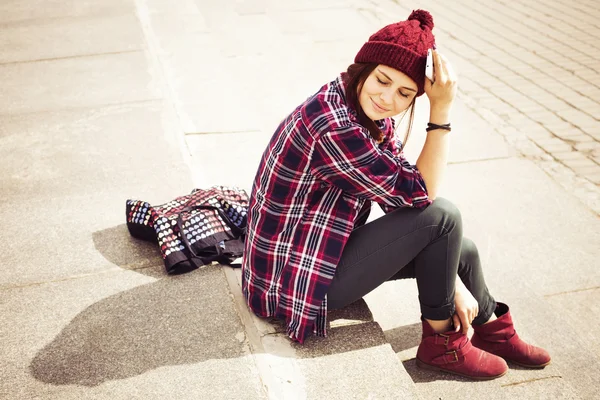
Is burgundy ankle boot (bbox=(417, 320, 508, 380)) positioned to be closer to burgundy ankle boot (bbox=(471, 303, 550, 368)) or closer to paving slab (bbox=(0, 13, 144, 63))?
burgundy ankle boot (bbox=(471, 303, 550, 368))

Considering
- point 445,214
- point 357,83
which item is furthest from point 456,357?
point 357,83

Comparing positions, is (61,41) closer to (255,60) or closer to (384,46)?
(255,60)

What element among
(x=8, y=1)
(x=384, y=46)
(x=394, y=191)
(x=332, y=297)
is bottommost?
(x=8, y=1)

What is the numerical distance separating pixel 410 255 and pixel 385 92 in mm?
661

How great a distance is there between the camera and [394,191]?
238 centimetres

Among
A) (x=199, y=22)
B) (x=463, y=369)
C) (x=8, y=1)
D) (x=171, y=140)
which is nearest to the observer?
(x=463, y=369)

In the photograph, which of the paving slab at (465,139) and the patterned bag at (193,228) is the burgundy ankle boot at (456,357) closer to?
the patterned bag at (193,228)

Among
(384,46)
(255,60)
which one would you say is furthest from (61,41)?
(384,46)

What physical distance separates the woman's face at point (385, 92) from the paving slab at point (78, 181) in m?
1.42

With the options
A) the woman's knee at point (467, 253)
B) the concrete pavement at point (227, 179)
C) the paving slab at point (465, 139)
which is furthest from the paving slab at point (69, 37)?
the woman's knee at point (467, 253)

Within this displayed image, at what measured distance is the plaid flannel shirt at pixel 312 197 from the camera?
7.57ft

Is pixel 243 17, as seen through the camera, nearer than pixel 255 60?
No

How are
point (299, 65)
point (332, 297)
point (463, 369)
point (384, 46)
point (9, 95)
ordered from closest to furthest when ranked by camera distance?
point (384, 46), point (332, 297), point (463, 369), point (9, 95), point (299, 65)

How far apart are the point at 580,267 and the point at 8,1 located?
23.7ft
